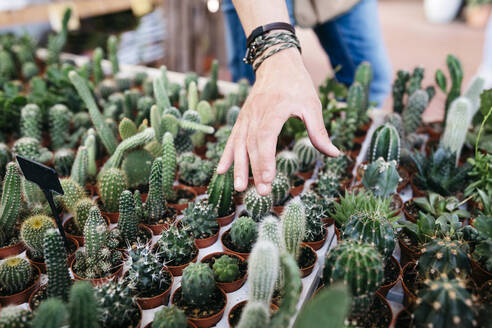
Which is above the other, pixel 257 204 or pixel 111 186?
pixel 111 186

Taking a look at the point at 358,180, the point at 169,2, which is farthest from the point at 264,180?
the point at 169,2

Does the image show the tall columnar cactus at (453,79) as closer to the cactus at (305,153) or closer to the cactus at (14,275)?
the cactus at (305,153)

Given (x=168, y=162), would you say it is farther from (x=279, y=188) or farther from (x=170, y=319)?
(x=170, y=319)

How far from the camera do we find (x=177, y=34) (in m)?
4.30

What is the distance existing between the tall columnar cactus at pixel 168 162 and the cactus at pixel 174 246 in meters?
0.31

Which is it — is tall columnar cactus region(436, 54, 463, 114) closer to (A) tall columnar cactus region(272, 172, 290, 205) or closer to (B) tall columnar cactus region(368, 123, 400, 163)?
(B) tall columnar cactus region(368, 123, 400, 163)

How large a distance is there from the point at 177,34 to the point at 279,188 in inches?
129

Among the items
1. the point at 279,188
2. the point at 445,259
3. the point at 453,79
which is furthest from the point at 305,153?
the point at 453,79

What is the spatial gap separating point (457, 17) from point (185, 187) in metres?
9.08

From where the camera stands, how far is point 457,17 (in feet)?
28.3

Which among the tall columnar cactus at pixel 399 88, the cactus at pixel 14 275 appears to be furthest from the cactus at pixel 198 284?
the tall columnar cactus at pixel 399 88

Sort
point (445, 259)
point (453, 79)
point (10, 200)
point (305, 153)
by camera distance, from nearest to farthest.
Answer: point (445, 259) → point (10, 200) → point (305, 153) → point (453, 79)

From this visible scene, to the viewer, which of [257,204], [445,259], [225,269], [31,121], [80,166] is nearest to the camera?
[445,259]

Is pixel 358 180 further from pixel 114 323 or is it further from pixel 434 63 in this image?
pixel 434 63
